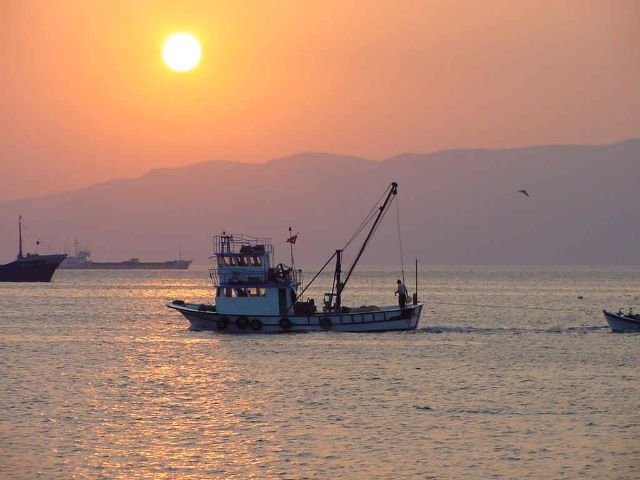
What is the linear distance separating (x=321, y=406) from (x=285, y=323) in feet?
101

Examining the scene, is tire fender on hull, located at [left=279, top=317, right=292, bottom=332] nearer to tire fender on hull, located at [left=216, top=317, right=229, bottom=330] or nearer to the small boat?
tire fender on hull, located at [left=216, top=317, right=229, bottom=330]

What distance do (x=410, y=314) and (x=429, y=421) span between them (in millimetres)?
37133

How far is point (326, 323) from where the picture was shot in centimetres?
7662

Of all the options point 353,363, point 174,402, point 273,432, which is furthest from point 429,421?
point 353,363

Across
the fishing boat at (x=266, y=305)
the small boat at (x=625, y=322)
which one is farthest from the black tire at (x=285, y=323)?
the small boat at (x=625, y=322)

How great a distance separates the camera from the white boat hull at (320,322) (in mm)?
76250

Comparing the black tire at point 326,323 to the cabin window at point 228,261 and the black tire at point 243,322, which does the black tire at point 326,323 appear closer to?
the black tire at point 243,322

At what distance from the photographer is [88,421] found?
41.5 meters

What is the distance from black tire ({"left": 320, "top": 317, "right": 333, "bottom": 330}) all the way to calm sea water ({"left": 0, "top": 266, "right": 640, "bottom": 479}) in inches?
34.8

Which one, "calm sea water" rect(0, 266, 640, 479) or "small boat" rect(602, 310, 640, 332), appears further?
"small boat" rect(602, 310, 640, 332)

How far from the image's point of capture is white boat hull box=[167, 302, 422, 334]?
76.2m

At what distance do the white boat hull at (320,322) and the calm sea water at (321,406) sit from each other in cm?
81

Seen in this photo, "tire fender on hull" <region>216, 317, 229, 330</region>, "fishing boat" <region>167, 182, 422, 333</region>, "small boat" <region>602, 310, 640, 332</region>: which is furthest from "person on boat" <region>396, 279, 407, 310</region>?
"small boat" <region>602, 310, 640, 332</region>

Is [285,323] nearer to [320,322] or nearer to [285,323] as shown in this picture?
[285,323]
